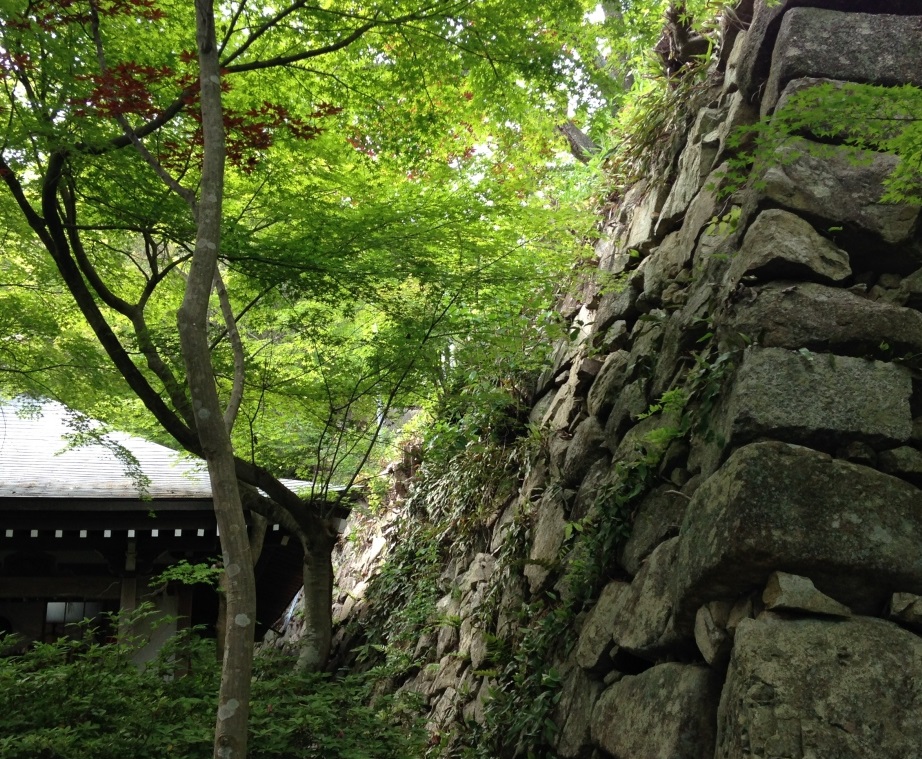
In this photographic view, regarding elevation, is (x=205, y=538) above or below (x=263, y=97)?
below

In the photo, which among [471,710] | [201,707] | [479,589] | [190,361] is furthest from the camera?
[479,589]

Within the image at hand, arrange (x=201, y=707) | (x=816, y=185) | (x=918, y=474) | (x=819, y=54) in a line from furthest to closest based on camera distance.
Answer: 1. (x=201, y=707)
2. (x=819, y=54)
3. (x=816, y=185)
4. (x=918, y=474)

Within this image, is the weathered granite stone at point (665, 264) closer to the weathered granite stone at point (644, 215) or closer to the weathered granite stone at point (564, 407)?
the weathered granite stone at point (644, 215)

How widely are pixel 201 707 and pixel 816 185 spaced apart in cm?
567

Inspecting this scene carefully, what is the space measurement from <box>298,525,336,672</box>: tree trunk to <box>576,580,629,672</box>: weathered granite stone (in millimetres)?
5144

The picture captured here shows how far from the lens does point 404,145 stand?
7047 mm

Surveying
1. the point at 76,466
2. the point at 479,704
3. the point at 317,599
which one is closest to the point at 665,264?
the point at 479,704

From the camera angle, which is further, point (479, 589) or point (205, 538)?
point (205, 538)

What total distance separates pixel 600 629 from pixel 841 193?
10.2ft

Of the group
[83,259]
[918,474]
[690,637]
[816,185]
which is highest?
[816,185]

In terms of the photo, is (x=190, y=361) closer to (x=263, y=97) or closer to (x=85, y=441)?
(x=263, y=97)

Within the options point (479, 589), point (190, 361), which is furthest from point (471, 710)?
point (190, 361)

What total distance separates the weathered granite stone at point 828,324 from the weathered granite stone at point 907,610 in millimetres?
1384

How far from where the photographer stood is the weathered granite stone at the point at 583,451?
614 cm
